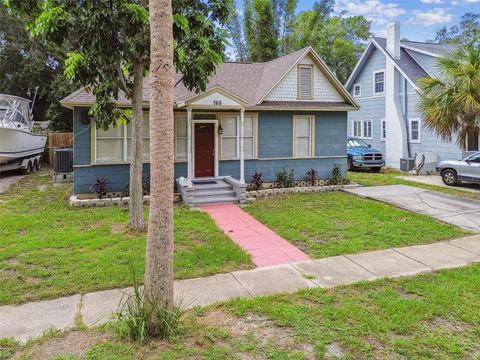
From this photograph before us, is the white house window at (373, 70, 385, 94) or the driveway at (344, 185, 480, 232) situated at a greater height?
the white house window at (373, 70, 385, 94)

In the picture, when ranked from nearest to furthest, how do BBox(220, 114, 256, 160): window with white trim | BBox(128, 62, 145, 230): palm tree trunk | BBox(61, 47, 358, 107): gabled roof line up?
BBox(128, 62, 145, 230): palm tree trunk → BBox(61, 47, 358, 107): gabled roof → BBox(220, 114, 256, 160): window with white trim

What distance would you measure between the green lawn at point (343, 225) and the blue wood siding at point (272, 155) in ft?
7.18

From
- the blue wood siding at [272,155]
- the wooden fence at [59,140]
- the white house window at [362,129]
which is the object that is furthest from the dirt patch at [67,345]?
the white house window at [362,129]

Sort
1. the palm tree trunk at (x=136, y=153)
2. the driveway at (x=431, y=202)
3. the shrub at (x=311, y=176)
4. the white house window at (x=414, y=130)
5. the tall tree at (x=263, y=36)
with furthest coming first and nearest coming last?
1. the tall tree at (x=263, y=36)
2. the white house window at (x=414, y=130)
3. the shrub at (x=311, y=176)
4. the driveway at (x=431, y=202)
5. the palm tree trunk at (x=136, y=153)

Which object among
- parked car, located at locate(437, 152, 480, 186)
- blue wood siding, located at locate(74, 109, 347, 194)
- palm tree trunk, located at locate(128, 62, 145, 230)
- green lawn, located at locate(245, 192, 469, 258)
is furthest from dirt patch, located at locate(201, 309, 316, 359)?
parked car, located at locate(437, 152, 480, 186)

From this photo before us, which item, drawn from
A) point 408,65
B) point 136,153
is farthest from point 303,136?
point 408,65

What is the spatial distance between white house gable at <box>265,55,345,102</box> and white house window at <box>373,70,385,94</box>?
848cm

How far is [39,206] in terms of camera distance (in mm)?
11094

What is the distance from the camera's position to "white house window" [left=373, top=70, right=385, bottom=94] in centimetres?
2188

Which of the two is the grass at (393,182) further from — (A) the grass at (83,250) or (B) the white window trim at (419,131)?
(A) the grass at (83,250)

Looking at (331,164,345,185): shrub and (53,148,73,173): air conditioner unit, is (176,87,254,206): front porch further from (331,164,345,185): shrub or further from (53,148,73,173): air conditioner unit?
(53,148,73,173): air conditioner unit

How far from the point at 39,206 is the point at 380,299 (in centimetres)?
985

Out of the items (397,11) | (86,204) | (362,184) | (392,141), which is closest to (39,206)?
(86,204)

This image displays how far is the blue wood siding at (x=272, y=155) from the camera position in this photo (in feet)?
39.4
